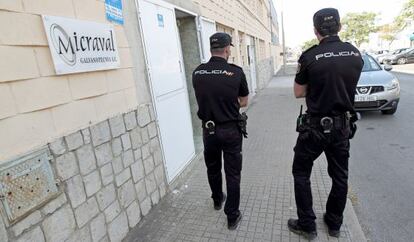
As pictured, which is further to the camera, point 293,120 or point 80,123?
point 293,120

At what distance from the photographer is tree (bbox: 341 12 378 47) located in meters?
51.4

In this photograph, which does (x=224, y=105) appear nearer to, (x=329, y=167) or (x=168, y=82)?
(x=329, y=167)

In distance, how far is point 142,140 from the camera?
3238 mm

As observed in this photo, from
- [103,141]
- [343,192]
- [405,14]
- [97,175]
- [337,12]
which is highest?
[405,14]

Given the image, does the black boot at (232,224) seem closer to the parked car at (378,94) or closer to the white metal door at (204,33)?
the white metal door at (204,33)

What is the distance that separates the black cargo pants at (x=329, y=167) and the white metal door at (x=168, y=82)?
1.88 metres

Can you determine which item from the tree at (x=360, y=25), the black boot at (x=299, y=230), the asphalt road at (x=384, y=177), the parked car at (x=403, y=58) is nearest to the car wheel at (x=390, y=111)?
the asphalt road at (x=384, y=177)

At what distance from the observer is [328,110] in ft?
7.77

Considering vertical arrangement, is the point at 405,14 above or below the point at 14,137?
above

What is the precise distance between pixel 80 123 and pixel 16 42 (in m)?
0.78

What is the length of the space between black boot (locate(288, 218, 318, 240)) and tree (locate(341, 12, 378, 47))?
59.4 meters

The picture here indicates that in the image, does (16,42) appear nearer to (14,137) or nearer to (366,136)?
(14,137)

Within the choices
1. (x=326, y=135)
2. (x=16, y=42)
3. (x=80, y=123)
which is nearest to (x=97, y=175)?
(x=80, y=123)

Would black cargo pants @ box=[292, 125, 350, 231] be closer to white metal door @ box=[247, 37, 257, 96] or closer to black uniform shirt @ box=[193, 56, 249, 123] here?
black uniform shirt @ box=[193, 56, 249, 123]
